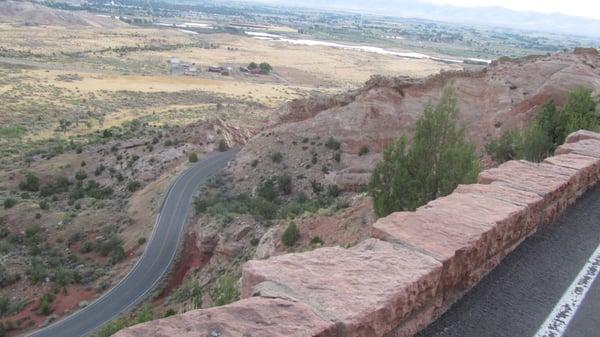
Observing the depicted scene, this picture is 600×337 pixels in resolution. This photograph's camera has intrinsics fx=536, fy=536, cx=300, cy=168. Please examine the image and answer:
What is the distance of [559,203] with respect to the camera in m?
8.88

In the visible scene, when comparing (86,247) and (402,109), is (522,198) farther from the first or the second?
(402,109)

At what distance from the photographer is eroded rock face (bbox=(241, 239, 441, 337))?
16.5 ft

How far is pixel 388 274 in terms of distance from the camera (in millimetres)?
5645

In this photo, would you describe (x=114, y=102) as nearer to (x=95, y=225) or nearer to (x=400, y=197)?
(x=95, y=225)

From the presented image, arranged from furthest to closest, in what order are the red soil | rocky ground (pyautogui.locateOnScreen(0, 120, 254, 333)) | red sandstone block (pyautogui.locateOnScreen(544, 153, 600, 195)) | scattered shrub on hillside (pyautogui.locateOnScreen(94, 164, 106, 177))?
scattered shrub on hillside (pyautogui.locateOnScreen(94, 164, 106, 177)), the red soil, rocky ground (pyautogui.locateOnScreen(0, 120, 254, 333)), red sandstone block (pyautogui.locateOnScreen(544, 153, 600, 195))

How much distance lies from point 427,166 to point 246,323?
1433 centimetres

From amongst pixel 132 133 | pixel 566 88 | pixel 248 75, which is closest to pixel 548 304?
pixel 566 88

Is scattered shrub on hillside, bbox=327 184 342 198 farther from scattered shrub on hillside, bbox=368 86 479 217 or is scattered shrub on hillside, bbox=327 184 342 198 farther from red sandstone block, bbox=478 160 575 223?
red sandstone block, bbox=478 160 575 223

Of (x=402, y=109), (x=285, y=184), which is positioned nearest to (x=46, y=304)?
(x=285, y=184)

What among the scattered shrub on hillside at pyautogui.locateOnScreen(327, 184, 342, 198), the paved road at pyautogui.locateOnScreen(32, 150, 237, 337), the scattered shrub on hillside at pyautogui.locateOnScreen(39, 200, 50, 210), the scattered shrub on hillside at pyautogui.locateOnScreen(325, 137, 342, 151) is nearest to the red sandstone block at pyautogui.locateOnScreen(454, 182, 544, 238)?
the paved road at pyautogui.locateOnScreen(32, 150, 237, 337)

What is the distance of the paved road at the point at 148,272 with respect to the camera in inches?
1023

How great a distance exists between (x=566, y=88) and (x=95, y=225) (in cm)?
3301

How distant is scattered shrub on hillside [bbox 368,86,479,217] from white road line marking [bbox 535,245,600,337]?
8.38 metres

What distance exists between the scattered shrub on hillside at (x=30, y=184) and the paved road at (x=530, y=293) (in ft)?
144
